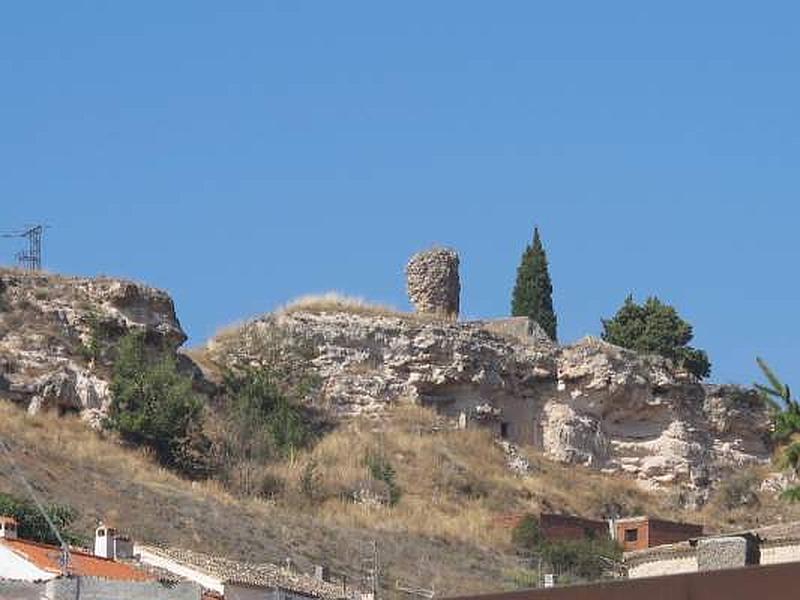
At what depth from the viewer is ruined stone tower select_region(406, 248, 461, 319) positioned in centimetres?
7438

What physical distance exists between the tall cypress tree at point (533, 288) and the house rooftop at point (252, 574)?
30.5 meters

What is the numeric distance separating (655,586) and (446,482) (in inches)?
1807

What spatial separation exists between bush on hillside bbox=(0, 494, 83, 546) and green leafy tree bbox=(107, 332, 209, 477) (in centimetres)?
1252

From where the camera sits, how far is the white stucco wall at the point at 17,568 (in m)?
33.4

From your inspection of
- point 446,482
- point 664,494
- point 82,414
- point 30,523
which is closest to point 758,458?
point 664,494

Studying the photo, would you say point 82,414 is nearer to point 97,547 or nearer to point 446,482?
point 446,482

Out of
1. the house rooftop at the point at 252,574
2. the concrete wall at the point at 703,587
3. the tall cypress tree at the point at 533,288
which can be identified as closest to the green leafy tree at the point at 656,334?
the tall cypress tree at the point at 533,288

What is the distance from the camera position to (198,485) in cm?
5781

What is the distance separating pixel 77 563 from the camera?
35594mm

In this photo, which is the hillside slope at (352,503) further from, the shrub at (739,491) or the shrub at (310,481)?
the shrub at (739,491)

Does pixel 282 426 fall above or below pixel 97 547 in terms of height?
above

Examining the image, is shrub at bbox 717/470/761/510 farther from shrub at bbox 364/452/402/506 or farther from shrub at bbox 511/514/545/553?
shrub at bbox 364/452/402/506

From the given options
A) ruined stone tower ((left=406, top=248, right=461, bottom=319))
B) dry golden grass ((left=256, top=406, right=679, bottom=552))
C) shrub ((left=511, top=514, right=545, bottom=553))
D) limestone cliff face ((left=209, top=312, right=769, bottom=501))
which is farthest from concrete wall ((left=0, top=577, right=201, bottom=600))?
ruined stone tower ((left=406, top=248, right=461, bottom=319))

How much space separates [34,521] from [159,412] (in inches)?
602
